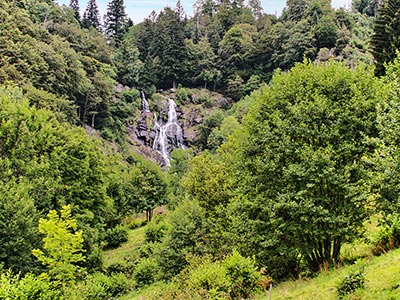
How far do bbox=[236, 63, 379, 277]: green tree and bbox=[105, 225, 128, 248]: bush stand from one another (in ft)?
81.4

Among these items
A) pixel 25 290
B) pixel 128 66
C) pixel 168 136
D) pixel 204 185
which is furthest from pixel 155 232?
pixel 128 66

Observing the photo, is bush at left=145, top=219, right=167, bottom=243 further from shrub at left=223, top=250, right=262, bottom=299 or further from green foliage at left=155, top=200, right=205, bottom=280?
shrub at left=223, top=250, right=262, bottom=299

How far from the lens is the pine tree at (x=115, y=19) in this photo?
110m

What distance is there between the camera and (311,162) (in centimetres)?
1404

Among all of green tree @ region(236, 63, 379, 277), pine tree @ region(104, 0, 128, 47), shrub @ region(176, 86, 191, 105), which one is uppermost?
pine tree @ region(104, 0, 128, 47)

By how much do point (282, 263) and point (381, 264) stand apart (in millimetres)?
4813

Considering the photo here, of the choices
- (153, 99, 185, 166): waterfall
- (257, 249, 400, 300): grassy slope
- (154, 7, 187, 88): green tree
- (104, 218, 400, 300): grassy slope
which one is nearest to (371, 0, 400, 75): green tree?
(104, 218, 400, 300): grassy slope

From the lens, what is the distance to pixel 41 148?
1096 inches

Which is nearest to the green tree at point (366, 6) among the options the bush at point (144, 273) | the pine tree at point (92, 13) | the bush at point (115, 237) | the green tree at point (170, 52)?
the green tree at point (170, 52)

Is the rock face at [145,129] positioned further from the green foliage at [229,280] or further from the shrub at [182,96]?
the green foliage at [229,280]

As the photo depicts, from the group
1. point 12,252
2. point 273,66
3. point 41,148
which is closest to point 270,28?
point 273,66

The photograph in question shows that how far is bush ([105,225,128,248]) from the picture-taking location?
3734 cm

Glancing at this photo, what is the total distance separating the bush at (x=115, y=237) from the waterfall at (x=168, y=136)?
1445 inches

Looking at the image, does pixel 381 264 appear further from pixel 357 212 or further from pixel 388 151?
pixel 388 151
